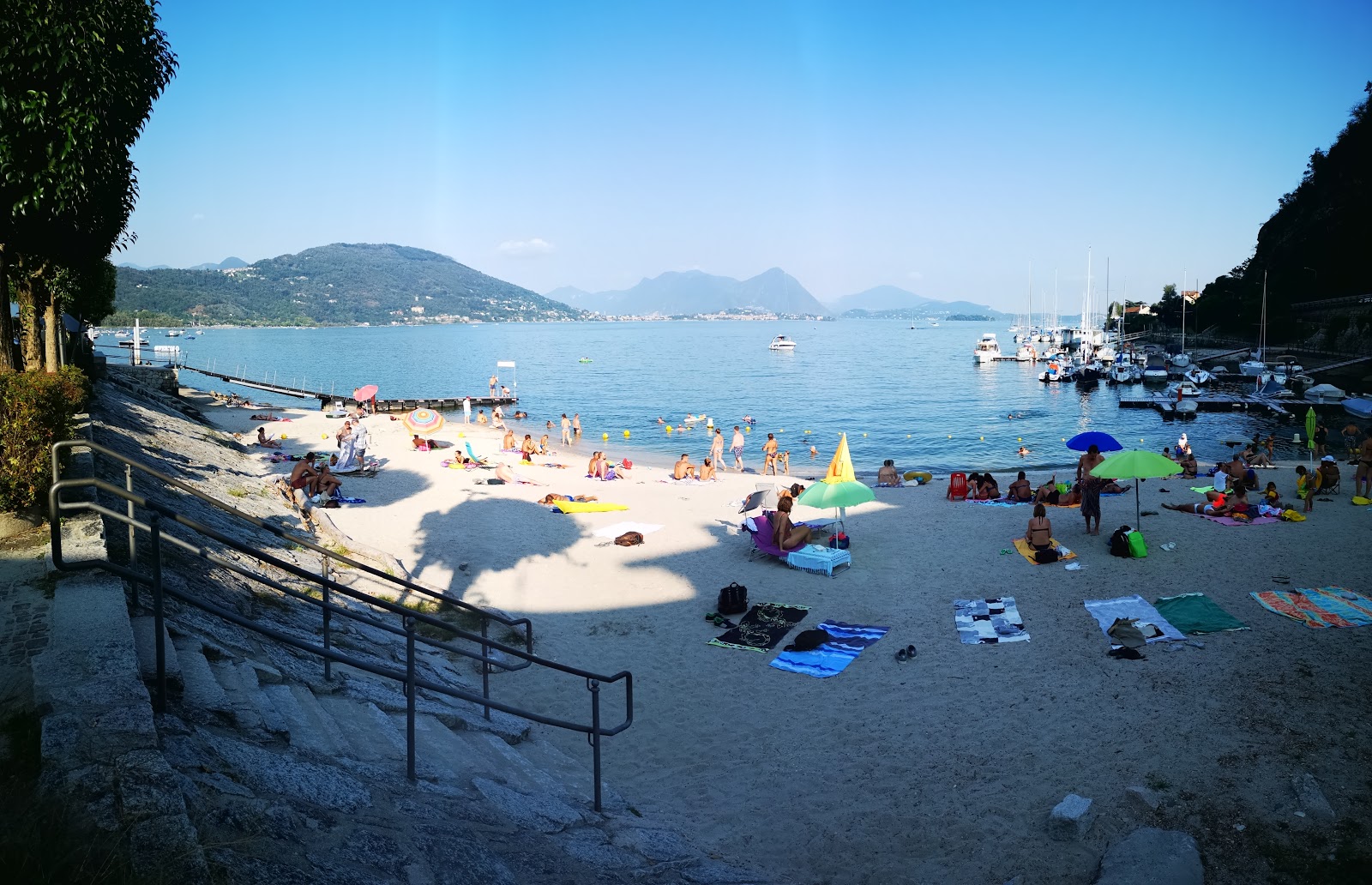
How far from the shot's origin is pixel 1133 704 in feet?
28.8

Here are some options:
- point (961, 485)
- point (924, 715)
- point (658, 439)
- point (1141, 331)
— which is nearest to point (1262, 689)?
point (924, 715)

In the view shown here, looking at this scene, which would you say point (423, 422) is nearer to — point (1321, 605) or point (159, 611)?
point (1321, 605)

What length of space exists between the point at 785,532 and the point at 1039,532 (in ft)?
14.7

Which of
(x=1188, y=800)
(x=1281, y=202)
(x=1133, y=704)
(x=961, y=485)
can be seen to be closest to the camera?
(x=1188, y=800)

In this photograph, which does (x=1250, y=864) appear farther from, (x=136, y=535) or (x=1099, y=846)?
(x=136, y=535)

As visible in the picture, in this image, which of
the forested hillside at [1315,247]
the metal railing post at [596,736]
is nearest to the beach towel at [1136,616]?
the metal railing post at [596,736]

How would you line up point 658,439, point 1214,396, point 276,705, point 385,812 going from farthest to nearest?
point 1214,396, point 658,439, point 276,705, point 385,812

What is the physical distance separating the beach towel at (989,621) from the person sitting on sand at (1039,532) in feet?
7.51

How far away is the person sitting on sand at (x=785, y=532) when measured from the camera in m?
15.1

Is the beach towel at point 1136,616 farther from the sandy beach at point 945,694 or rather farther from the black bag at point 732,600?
the black bag at point 732,600

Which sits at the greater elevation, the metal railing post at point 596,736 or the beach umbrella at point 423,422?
the beach umbrella at point 423,422

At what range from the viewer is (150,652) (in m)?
5.14

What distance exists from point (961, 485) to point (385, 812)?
18.7 metres

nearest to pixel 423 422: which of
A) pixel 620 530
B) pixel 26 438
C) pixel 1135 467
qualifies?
pixel 620 530
